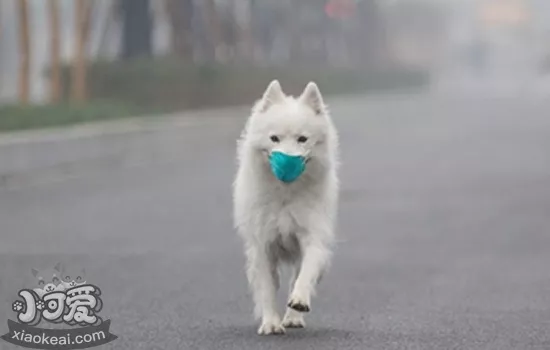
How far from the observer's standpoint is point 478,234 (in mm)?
15344

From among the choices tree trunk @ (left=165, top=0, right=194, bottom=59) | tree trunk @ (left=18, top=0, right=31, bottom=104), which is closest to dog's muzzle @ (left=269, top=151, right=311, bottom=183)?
tree trunk @ (left=18, top=0, right=31, bottom=104)

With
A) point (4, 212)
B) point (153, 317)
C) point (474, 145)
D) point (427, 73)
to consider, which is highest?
point (153, 317)

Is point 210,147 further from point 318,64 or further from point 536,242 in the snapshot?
point 318,64

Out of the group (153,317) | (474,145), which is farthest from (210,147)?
(153,317)

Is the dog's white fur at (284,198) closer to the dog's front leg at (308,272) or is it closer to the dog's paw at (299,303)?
the dog's front leg at (308,272)

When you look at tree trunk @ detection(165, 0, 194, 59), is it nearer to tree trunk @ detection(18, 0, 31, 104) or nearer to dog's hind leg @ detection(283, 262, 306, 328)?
Result: tree trunk @ detection(18, 0, 31, 104)

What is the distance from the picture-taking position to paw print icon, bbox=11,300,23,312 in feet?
29.5

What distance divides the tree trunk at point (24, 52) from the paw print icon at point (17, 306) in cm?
2008

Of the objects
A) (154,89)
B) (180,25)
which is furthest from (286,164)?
(180,25)

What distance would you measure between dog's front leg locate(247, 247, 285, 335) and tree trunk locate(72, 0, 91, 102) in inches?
956

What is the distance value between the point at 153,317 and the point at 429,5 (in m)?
81.8

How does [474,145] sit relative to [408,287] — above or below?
below

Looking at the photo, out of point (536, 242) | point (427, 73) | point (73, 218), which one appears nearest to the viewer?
point (536, 242)

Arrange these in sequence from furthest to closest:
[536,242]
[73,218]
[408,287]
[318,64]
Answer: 1. [318,64]
2. [73,218]
3. [536,242]
4. [408,287]
